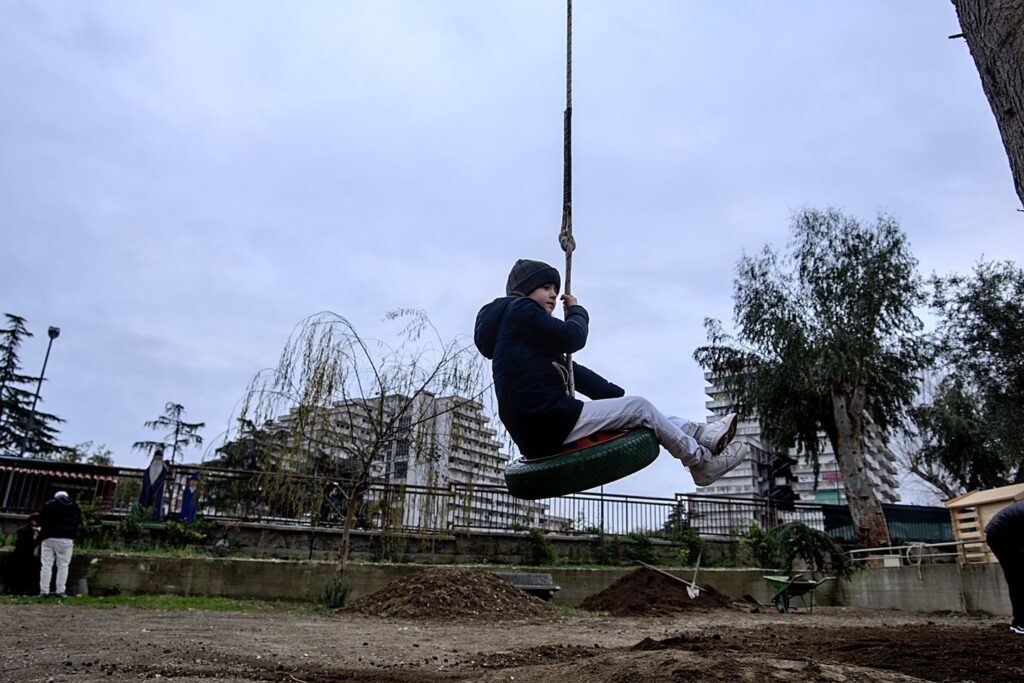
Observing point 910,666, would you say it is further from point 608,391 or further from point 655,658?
point 608,391

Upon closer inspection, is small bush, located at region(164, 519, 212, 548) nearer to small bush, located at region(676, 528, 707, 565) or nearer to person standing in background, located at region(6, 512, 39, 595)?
person standing in background, located at region(6, 512, 39, 595)

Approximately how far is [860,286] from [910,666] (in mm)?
20012

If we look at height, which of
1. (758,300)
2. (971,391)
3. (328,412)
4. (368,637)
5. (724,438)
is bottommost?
(368,637)

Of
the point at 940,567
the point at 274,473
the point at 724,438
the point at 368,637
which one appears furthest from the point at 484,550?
the point at 724,438

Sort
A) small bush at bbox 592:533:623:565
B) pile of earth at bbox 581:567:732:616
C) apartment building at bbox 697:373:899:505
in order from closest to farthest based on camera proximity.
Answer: pile of earth at bbox 581:567:732:616
small bush at bbox 592:533:623:565
apartment building at bbox 697:373:899:505

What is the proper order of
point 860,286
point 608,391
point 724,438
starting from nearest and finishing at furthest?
1. point 724,438
2. point 608,391
3. point 860,286

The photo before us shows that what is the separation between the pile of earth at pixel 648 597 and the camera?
561 inches

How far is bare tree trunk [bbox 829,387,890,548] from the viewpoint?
21761 mm

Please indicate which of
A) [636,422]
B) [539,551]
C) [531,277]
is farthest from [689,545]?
[531,277]

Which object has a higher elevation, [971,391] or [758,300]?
[758,300]

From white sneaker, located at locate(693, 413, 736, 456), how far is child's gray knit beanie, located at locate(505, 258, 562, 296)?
1286 mm

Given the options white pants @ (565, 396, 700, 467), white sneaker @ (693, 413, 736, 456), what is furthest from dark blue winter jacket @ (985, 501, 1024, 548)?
white pants @ (565, 396, 700, 467)

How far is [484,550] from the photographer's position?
A: 17016mm

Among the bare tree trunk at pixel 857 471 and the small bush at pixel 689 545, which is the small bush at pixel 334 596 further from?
the bare tree trunk at pixel 857 471
